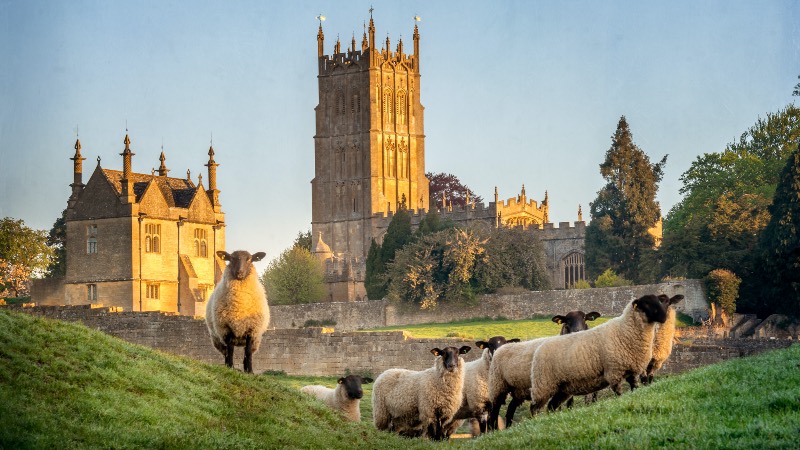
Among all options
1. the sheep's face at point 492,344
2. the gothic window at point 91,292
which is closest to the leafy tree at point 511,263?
the gothic window at point 91,292

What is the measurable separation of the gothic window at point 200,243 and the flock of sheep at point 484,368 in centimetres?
4945

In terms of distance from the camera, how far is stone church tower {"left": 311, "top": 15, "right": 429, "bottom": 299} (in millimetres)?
125500

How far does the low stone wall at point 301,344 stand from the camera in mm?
46781

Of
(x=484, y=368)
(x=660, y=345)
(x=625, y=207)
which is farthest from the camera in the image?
(x=625, y=207)

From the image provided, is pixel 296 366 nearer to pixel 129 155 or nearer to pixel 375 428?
pixel 375 428

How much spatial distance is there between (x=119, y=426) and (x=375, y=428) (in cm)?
826

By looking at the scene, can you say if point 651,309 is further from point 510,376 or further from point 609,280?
point 609,280

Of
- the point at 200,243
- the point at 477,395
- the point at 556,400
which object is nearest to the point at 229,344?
the point at 477,395

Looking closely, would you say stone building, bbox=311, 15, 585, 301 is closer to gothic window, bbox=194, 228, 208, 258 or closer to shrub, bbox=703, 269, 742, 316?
gothic window, bbox=194, 228, 208, 258

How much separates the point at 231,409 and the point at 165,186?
192 feet

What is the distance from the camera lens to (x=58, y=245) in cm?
8869

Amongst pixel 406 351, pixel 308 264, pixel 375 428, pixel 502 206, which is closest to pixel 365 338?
pixel 406 351

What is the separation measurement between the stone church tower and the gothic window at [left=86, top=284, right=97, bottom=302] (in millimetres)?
49664

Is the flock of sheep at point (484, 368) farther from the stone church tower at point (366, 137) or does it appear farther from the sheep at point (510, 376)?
the stone church tower at point (366, 137)
